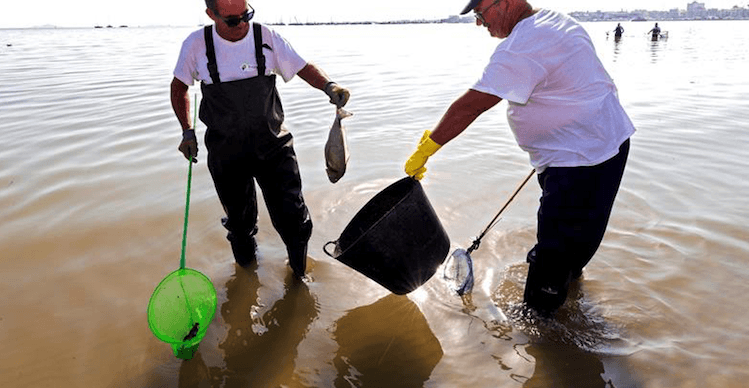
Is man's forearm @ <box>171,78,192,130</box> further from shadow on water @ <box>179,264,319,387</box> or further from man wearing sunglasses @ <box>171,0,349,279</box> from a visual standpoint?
shadow on water @ <box>179,264,319,387</box>

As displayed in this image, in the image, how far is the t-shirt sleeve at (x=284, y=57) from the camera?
9.66 ft

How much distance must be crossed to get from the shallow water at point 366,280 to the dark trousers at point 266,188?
17.7 inches

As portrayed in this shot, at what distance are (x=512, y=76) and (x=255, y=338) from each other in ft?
6.64

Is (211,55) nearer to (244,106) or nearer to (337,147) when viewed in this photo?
(244,106)

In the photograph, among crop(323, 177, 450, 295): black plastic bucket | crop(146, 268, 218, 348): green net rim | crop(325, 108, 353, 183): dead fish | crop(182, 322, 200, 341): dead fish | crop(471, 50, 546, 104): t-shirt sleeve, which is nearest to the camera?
crop(471, 50, 546, 104): t-shirt sleeve

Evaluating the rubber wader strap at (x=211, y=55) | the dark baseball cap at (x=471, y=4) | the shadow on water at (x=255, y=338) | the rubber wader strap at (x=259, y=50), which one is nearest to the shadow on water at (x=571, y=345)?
the shadow on water at (x=255, y=338)

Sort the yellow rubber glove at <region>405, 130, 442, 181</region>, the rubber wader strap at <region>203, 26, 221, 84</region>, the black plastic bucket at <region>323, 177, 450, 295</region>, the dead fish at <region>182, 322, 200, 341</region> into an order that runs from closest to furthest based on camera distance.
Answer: the yellow rubber glove at <region>405, 130, 442, 181</region> < the dead fish at <region>182, 322, 200, 341</region> < the black plastic bucket at <region>323, 177, 450, 295</region> < the rubber wader strap at <region>203, 26, 221, 84</region>

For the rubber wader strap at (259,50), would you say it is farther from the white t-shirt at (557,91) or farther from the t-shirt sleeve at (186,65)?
the white t-shirt at (557,91)

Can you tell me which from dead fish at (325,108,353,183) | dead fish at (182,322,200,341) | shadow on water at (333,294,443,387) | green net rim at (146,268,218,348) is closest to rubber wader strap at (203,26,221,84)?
dead fish at (325,108,353,183)

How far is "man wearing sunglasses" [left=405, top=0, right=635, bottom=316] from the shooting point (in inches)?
84.3

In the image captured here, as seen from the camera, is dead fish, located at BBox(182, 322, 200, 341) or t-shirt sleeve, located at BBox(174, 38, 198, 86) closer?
dead fish, located at BBox(182, 322, 200, 341)

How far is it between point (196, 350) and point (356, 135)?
484 cm

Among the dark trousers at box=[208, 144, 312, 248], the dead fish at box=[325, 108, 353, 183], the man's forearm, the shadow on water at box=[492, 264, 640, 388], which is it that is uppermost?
the man's forearm

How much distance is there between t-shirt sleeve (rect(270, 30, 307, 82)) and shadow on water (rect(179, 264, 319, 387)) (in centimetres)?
147
